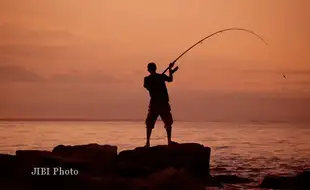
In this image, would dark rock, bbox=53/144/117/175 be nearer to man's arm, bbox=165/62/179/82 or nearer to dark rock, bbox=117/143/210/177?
dark rock, bbox=117/143/210/177

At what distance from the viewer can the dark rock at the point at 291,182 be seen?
11.6m

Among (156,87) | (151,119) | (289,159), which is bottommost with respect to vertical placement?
(289,159)

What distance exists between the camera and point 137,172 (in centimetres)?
946

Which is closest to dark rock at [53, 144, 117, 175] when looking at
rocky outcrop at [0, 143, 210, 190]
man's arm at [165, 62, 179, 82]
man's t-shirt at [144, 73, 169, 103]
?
rocky outcrop at [0, 143, 210, 190]

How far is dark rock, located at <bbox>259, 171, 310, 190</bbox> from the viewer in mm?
11647

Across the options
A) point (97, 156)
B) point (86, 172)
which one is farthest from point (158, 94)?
point (86, 172)

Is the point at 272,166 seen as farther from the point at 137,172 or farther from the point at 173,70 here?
the point at 137,172

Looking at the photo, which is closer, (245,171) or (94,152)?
(94,152)

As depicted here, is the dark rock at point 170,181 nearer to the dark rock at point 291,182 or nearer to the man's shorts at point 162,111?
the man's shorts at point 162,111

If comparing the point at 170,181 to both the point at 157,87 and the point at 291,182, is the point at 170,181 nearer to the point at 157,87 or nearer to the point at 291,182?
the point at 157,87

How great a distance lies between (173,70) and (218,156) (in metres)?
18.2

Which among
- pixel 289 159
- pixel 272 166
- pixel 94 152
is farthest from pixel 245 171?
pixel 94 152

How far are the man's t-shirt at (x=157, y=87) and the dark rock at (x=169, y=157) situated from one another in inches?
49.0

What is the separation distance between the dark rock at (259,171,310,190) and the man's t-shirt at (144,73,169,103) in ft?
12.8
